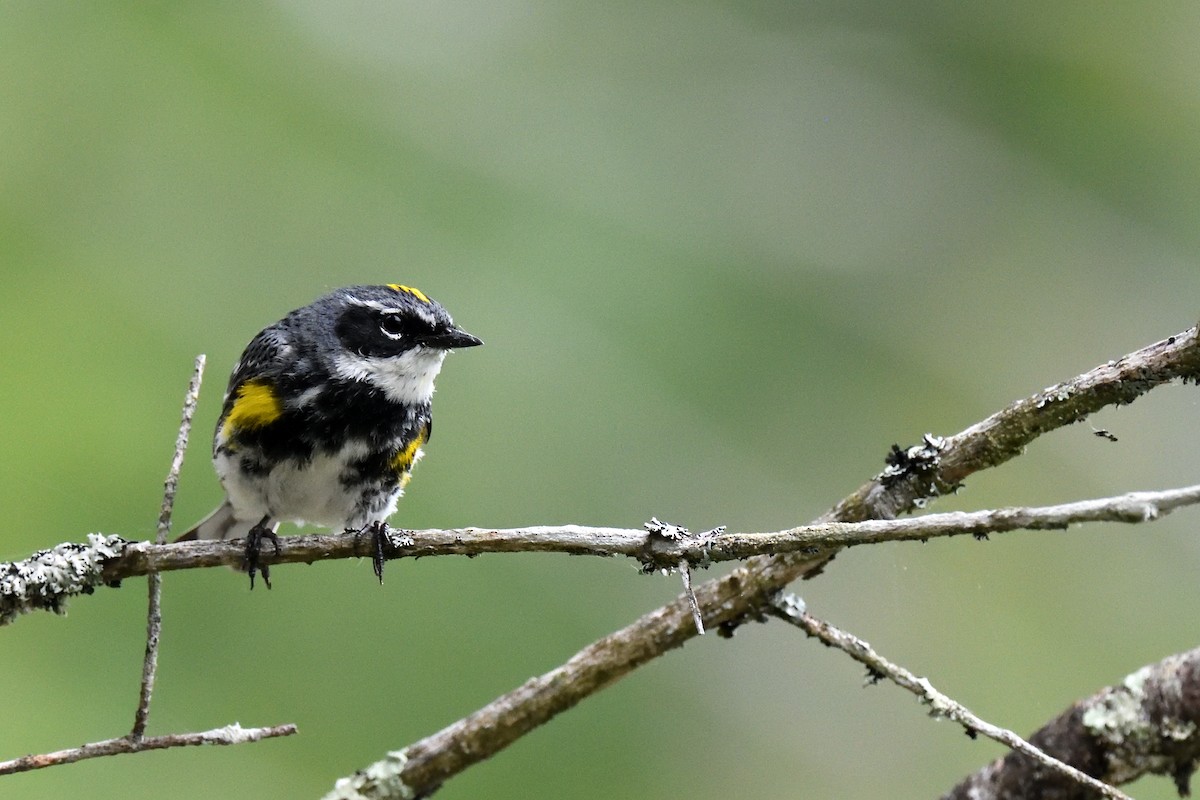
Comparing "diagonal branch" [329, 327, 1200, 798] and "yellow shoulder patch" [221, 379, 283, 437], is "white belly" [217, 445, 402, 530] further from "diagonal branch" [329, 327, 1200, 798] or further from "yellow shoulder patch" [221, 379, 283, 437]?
"diagonal branch" [329, 327, 1200, 798]

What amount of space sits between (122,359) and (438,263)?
2040mm

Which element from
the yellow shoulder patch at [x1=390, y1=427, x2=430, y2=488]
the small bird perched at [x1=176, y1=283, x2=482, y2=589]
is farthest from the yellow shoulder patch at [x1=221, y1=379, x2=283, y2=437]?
the yellow shoulder patch at [x1=390, y1=427, x2=430, y2=488]

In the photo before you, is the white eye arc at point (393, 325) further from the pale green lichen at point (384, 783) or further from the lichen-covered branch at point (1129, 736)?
the lichen-covered branch at point (1129, 736)

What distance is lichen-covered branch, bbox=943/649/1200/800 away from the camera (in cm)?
266

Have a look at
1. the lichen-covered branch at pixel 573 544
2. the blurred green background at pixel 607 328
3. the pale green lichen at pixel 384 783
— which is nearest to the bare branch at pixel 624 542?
the lichen-covered branch at pixel 573 544

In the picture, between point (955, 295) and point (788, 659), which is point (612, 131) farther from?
point (788, 659)

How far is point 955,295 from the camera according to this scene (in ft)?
26.2

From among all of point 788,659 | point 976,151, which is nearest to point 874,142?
point 976,151

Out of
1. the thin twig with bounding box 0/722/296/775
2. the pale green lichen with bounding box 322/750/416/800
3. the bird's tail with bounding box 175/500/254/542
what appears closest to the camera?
the thin twig with bounding box 0/722/296/775

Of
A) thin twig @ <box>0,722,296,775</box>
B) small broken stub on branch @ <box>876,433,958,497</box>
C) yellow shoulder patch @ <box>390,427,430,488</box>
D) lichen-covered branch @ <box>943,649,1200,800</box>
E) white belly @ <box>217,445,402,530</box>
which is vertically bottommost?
lichen-covered branch @ <box>943,649,1200,800</box>

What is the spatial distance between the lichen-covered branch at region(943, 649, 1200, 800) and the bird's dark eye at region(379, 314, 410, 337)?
247 cm

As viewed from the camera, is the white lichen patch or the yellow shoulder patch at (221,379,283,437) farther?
the yellow shoulder patch at (221,379,283,437)

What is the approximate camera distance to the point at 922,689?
2.37 metres

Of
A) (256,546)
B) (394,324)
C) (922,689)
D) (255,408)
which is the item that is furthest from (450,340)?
(922,689)
